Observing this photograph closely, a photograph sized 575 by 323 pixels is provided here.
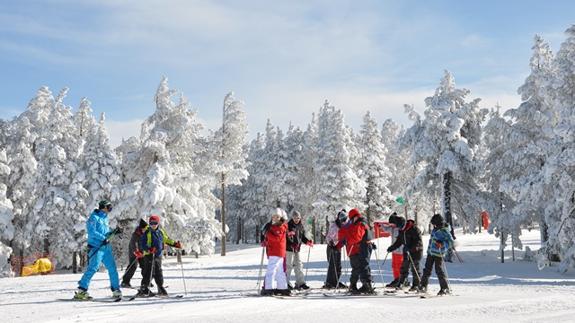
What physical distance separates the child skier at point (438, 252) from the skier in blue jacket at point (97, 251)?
703 cm

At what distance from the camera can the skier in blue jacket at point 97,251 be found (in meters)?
11.4

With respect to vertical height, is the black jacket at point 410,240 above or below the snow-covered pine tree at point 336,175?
below

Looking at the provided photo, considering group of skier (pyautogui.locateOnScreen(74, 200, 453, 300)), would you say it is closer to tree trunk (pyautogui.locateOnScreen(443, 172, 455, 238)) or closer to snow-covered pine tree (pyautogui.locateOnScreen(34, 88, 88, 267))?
tree trunk (pyautogui.locateOnScreen(443, 172, 455, 238))

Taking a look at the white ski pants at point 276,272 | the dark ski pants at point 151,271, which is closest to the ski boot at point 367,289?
the white ski pants at point 276,272

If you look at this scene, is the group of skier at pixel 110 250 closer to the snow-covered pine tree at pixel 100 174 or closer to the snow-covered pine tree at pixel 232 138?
the snow-covered pine tree at pixel 100 174

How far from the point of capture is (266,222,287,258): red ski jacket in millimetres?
12078

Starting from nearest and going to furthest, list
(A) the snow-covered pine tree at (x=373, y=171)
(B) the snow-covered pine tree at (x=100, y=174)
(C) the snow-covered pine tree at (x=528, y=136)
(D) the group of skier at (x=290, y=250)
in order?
(D) the group of skier at (x=290, y=250)
(C) the snow-covered pine tree at (x=528, y=136)
(B) the snow-covered pine tree at (x=100, y=174)
(A) the snow-covered pine tree at (x=373, y=171)

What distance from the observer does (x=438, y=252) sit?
1289cm

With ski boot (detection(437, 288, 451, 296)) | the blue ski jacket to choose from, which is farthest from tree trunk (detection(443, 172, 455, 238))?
the blue ski jacket

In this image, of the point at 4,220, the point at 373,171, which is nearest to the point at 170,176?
the point at 4,220

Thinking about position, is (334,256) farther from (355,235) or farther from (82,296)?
(82,296)

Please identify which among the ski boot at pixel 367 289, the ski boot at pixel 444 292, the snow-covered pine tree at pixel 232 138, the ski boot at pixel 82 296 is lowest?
the ski boot at pixel 444 292

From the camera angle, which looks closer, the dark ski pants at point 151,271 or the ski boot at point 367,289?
the dark ski pants at point 151,271

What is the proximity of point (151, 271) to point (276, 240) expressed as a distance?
9.71ft
